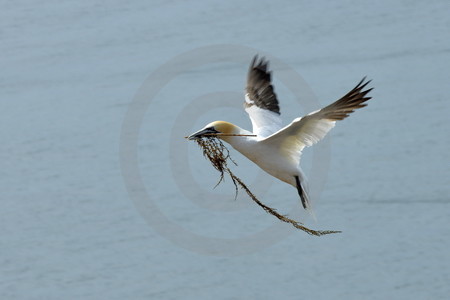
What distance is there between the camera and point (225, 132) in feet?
14.1

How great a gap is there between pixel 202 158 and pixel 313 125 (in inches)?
128

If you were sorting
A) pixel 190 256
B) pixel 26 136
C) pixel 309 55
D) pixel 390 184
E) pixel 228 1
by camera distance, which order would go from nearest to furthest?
pixel 190 256 → pixel 390 184 → pixel 26 136 → pixel 309 55 → pixel 228 1

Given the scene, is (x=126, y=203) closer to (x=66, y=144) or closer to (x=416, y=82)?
(x=66, y=144)

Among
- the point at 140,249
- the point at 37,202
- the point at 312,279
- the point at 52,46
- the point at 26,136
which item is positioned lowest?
the point at 312,279

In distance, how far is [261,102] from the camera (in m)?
5.49

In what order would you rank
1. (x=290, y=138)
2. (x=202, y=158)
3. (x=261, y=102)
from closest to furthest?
(x=290, y=138), (x=261, y=102), (x=202, y=158)

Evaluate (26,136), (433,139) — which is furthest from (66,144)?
(433,139)

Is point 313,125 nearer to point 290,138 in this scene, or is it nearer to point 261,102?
point 290,138

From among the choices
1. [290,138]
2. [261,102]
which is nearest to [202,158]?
[261,102]

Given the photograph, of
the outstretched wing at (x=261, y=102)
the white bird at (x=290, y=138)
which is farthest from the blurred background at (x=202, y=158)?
the white bird at (x=290, y=138)

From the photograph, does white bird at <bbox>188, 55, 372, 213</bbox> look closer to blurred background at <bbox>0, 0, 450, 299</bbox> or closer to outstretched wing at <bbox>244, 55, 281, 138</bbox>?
outstretched wing at <bbox>244, 55, 281, 138</bbox>

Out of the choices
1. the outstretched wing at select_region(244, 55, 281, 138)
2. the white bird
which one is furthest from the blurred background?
the white bird

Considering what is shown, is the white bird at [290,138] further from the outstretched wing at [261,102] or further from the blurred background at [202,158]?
the blurred background at [202,158]

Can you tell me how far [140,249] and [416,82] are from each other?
10.2ft
